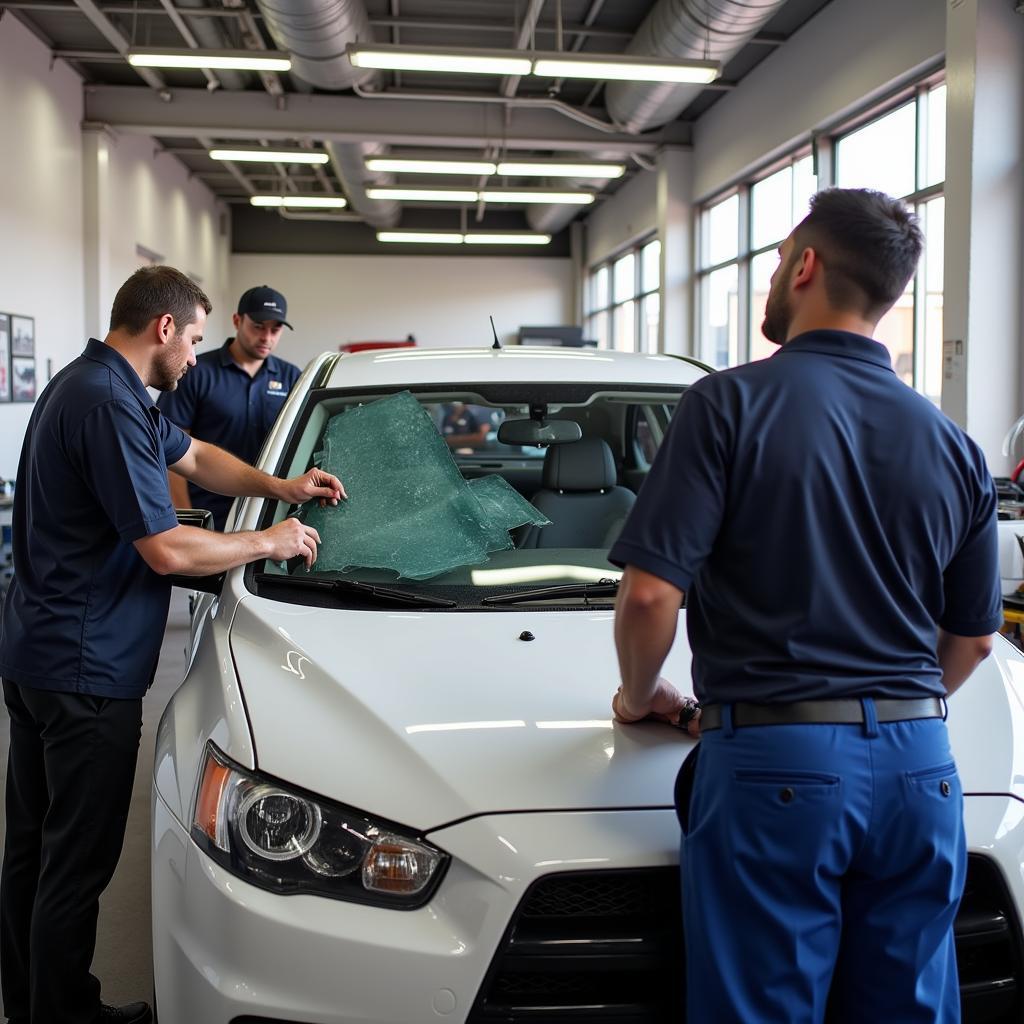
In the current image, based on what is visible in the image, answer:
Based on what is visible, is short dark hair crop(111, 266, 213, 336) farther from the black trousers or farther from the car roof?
the black trousers

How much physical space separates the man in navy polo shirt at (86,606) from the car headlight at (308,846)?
645 mm

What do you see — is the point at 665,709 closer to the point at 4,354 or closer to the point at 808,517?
the point at 808,517

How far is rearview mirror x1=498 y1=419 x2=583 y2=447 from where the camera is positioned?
9.00 feet

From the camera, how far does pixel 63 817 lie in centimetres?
215

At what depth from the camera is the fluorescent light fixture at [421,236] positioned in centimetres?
1770

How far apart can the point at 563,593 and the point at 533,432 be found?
0.68 meters

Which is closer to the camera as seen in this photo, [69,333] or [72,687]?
[72,687]

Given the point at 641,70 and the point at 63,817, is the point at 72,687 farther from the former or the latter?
the point at 641,70

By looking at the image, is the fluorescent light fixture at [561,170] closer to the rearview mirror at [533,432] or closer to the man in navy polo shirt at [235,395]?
the man in navy polo shirt at [235,395]

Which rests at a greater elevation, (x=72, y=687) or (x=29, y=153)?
(x=29, y=153)

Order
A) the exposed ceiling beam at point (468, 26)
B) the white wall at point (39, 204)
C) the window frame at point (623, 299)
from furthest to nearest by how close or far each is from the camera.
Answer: the window frame at point (623, 299) → the exposed ceiling beam at point (468, 26) → the white wall at point (39, 204)

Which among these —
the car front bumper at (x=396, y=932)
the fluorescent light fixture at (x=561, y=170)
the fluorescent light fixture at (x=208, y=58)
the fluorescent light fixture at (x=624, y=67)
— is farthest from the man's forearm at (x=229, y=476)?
the fluorescent light fixture at (x=561, y=170)

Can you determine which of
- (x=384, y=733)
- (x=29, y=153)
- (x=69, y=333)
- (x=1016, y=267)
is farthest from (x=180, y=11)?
(x=384, y=733)

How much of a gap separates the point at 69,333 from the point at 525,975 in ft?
36.6
